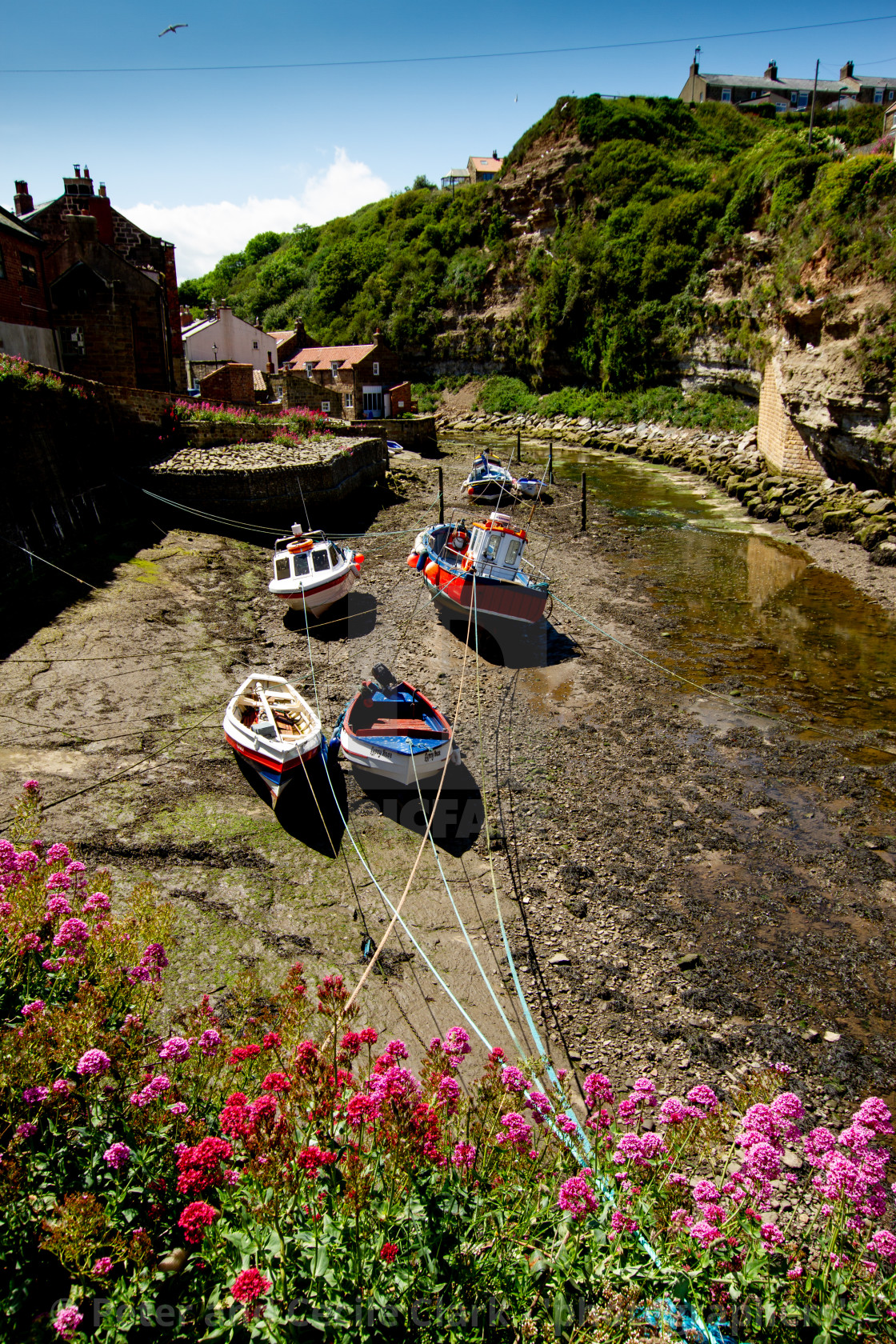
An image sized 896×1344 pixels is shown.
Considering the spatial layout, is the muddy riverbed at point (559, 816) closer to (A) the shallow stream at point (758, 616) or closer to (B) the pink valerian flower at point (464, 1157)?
(A) the shallow stream at point (758, 616)

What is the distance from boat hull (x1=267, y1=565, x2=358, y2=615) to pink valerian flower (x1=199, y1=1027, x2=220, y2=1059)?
48.4 ft

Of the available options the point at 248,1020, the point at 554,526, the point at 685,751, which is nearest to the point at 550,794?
the point at 685,751

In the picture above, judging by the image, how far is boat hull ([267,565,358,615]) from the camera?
18766mm

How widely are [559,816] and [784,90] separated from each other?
9916 centimetres

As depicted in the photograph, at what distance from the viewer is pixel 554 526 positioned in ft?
98.0

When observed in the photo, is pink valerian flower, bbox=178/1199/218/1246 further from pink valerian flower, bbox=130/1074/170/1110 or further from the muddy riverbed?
the muddy riverbed

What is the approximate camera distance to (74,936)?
4.60m

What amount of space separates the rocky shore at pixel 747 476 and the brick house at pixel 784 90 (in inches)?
1852

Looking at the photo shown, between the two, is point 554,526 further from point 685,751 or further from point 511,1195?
point 511,1195

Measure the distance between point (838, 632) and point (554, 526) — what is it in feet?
44.6

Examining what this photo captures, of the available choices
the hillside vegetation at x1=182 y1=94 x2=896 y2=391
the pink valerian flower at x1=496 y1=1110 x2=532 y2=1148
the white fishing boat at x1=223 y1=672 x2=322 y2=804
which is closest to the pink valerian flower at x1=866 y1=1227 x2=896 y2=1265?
the pink valerian flower at x1=496 y1=1110 x2=532 y2=1148

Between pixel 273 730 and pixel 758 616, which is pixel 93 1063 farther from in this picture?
pixel 758 616

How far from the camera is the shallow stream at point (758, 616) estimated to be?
611 inches

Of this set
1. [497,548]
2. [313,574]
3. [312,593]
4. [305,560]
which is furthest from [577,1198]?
[305,560]
